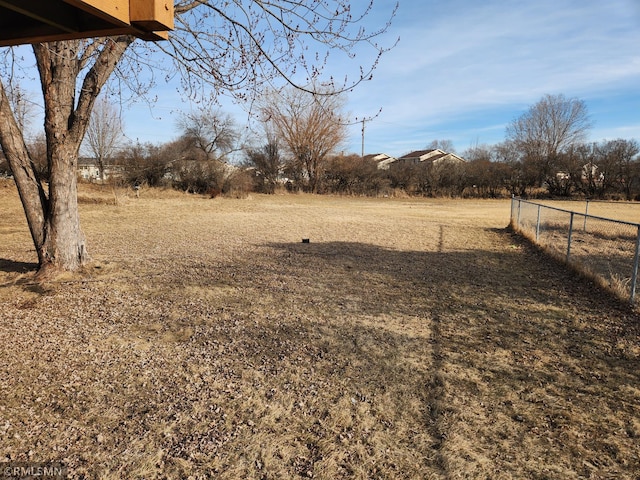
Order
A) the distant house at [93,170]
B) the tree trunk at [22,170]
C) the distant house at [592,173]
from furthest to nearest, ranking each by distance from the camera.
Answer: the distant house at [592,173]
the distant house at [93,170]
the tree trunk at [22,170]

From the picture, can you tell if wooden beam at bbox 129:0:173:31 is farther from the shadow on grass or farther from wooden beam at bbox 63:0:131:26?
the shadow on grass

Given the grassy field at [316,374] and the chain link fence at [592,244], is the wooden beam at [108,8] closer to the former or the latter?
the grassy field at [316,374]

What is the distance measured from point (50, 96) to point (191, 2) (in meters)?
2.60

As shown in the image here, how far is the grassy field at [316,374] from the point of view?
2.49m

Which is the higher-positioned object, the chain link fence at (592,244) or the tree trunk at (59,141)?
the tree trunk at (59,141)

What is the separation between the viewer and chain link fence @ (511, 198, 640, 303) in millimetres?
6121

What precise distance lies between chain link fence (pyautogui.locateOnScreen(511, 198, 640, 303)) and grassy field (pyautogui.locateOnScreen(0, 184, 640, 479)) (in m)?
0.48

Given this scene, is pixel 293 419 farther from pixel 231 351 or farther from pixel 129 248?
pixel 129 248

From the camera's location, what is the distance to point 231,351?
13.0 feet

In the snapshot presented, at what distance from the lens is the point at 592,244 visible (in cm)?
1059

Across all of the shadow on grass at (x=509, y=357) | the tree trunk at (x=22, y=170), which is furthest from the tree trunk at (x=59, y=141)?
the shadow on grass at (x=509, y=357)

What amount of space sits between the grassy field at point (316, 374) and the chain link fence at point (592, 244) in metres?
0.48

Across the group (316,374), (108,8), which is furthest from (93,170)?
(108,8)

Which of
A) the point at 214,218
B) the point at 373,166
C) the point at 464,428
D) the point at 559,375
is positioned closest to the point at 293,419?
the point at 464,428
